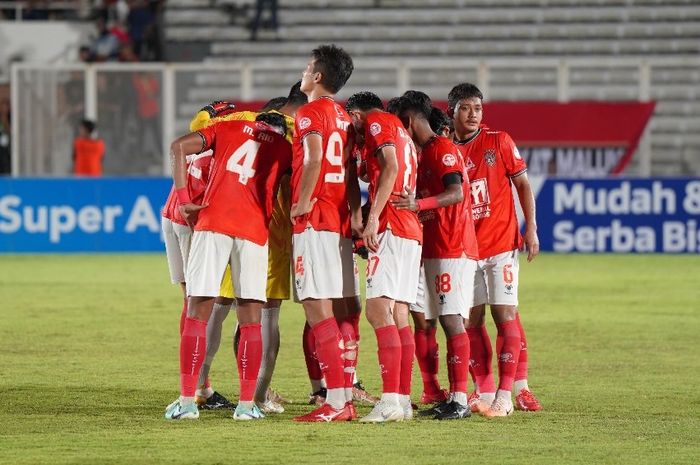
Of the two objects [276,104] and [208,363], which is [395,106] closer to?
[276,104]

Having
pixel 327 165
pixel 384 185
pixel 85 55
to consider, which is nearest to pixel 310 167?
pixel 327 165

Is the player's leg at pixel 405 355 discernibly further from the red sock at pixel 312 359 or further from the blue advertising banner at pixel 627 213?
the blue advertising banner at pixel 627 213

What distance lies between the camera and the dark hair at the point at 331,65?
8.23 meters

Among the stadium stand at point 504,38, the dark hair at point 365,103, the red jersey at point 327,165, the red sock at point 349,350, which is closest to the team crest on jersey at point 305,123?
the red jersey at point 327,165

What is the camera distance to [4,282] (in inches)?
707

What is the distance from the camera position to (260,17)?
28.9m

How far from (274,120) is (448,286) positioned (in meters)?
1.42

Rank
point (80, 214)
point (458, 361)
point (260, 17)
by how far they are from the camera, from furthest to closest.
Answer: point (260, 17) → point (80, 214) → point (458, 361)

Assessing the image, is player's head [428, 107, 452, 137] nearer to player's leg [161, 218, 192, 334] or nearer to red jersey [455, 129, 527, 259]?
red jersey [455, 129, 527, 259]

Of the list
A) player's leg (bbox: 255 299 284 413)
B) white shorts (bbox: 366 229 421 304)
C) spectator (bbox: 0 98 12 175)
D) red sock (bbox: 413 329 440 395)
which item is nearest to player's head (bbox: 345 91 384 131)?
white shorts (bbox: 366 229 421 304)

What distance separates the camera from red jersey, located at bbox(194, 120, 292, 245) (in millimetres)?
8367

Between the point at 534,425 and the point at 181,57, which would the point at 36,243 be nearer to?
the point at 181,57

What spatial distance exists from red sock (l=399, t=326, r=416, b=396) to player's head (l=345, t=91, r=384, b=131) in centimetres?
124

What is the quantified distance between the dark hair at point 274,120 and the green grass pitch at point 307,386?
1.72 meters
